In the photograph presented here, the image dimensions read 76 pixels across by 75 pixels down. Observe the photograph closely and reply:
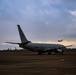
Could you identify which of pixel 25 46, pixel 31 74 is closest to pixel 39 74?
pixel 31 74

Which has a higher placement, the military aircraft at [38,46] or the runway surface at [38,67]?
the military aircraft at [38,46]

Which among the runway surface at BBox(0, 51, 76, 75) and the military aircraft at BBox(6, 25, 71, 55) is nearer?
the runway surface at BBox(0, 51, 76, 75)

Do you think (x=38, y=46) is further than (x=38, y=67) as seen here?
Yes

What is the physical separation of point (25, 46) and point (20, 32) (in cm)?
572

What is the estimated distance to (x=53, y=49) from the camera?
290 ft

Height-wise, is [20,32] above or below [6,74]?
above

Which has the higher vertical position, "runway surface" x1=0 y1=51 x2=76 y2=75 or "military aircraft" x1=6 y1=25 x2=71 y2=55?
"military aircraft" x1=6 y1=25 x2=71 y2=55

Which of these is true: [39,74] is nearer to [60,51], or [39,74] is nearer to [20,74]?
[20,74]

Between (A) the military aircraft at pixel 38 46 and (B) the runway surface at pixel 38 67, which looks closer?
(B) the runway surface at pixel 38 67

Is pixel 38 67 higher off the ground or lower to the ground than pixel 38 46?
lower

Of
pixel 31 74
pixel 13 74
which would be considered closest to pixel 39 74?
pixel 31 74

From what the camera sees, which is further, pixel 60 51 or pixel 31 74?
pixel 60 51

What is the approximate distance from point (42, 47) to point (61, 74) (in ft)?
222

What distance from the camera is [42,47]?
87.6m
